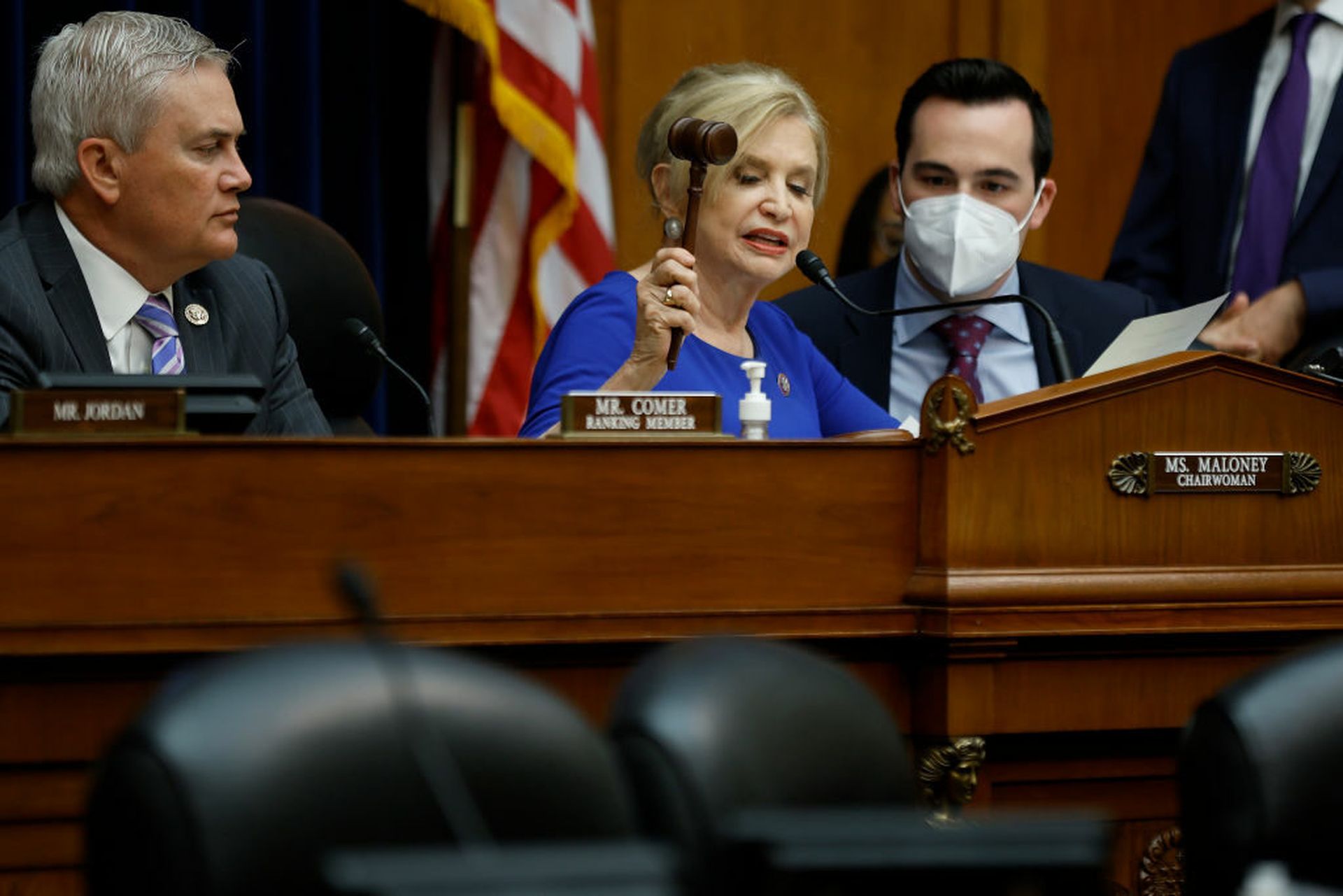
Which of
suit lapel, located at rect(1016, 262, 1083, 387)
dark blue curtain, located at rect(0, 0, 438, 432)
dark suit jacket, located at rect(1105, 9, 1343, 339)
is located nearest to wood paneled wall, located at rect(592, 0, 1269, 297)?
dark blue curtain, located at rect(0, 0, 438, 432)

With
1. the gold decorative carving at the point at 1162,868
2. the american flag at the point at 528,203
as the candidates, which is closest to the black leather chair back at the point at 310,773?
the gold decorative carving at the point at 1162,868

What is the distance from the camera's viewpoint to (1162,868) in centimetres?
225

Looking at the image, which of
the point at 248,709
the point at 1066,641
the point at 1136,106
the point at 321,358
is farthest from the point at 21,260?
the point at 1136,106

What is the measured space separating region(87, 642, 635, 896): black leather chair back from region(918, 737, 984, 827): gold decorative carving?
908 mm

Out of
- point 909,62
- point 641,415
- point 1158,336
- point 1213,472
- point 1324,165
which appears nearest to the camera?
point 641,415

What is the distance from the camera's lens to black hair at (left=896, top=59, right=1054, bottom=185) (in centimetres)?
338

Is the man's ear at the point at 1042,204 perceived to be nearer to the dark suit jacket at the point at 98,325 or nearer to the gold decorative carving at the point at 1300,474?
the gold decorative carving at the point at 1300,474

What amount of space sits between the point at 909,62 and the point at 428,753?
3.95 m

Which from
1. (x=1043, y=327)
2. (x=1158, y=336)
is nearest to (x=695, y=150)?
(x=1158, y=336)

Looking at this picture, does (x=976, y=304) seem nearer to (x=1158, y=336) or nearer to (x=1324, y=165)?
(x=1158, y=336)

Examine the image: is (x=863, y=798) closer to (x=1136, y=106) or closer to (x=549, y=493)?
(x=549, y=493)

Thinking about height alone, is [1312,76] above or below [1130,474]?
above

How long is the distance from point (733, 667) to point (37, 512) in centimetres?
80

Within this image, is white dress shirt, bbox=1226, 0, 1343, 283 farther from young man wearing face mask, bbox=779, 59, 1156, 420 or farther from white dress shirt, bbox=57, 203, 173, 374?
white dress shirt, bbox=57, 203, 173, 374
